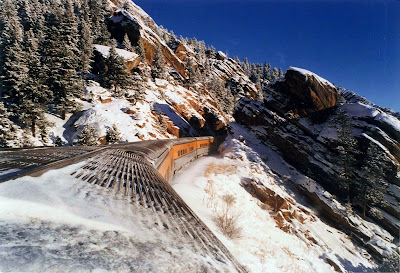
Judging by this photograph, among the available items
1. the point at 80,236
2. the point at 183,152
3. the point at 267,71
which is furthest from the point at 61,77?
the point at 267,71

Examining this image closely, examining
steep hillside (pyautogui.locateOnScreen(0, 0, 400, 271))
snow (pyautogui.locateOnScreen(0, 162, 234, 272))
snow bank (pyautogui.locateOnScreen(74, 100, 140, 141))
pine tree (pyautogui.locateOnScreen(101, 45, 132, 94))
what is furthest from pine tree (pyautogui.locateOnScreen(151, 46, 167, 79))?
snow (pyautogui.locateOnScreen(0, 162, 234, 272))

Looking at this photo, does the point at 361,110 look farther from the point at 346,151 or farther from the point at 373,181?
the point at 373,181

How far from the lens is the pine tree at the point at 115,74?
3706 centimetres

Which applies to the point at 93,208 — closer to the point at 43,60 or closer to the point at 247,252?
the point at 247,252

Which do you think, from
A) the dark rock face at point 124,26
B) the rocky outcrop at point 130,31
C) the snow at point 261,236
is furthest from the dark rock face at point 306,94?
the dark rock face at point 124,26

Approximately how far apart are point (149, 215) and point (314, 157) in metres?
27.6

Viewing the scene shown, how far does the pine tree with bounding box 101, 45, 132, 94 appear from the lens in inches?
1459

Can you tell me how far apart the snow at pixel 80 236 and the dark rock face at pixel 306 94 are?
3351 cm

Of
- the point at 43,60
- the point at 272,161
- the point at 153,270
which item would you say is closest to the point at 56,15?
the point at 43,60

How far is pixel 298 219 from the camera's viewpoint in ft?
47.7

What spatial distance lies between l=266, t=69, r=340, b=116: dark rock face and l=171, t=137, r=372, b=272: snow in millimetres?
18414

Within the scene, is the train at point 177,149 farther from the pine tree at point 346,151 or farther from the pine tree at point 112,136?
the pine tree at point 346,151

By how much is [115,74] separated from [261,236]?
4017cm

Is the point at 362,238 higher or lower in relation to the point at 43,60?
lower
